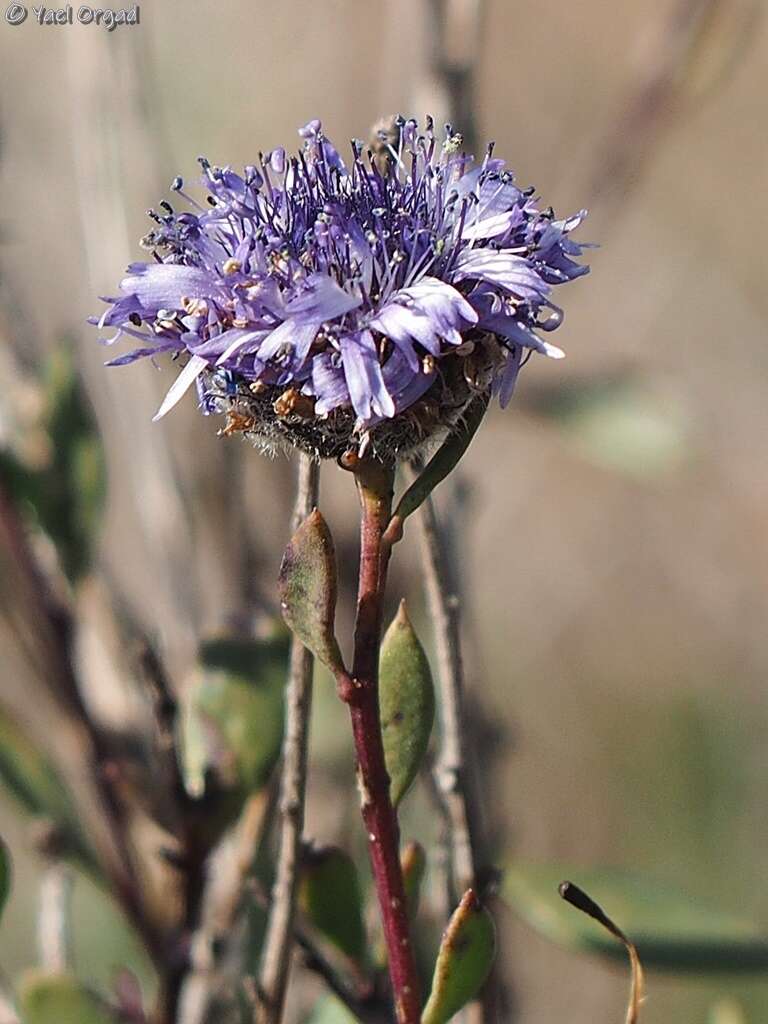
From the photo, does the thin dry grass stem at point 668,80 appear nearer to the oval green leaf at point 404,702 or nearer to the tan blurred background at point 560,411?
the tan blurred background at point 560,411

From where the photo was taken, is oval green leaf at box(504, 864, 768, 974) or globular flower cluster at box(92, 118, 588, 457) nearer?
globular flower cluster at box(92, 118, 588, 457)

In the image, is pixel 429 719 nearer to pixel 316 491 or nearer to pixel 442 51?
pixel 316 491

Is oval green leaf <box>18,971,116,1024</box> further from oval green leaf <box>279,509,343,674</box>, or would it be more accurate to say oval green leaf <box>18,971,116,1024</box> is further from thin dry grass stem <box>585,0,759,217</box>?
thin dry grass stem <box>585,0,759,217</box>

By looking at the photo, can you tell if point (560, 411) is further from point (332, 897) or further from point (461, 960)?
point (461, 960)

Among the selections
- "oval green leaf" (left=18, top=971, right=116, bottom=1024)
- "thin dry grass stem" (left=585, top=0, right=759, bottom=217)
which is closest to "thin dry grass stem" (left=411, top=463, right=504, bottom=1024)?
"oval green leaf" (left=18, top=971, right=116, bottom=1024)

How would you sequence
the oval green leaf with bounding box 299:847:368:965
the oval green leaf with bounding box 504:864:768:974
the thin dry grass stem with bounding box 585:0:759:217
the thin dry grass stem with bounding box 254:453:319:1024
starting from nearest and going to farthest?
1. the thin dry grass stem with bounding box 254:453:319:1024
2. the oval green leaf with bounding box 299:847:368:965
3. the oval green leaf with bounding box 504:864:768:974
4. the thin dry grass stem with bounding box 585:0:759:217

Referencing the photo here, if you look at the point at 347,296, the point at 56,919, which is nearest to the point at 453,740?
the point at 347,296

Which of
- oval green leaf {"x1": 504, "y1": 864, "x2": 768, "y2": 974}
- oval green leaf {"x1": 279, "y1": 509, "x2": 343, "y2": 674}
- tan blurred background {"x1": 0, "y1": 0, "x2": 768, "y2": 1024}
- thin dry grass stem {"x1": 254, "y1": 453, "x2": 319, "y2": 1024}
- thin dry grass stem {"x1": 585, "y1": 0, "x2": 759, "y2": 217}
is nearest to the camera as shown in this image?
oval green leaf {"x1": 279, "y1": 509, "x2": 343, "y2": 674}

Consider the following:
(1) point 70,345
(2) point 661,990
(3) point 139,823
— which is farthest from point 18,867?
(1) point 70,345
